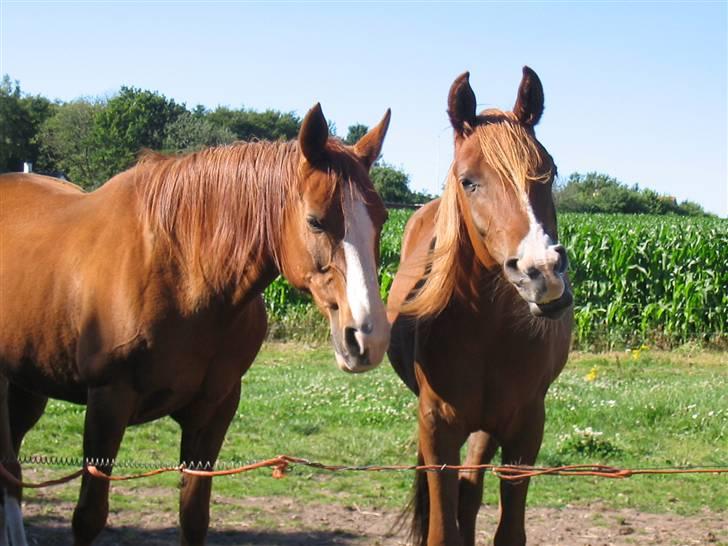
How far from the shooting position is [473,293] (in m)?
3.74

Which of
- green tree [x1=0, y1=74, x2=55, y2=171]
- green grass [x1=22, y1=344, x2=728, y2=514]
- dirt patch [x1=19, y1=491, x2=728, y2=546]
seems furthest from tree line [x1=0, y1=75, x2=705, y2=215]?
dirt patch [x1=19, y1=491, x2=728, y2=546]

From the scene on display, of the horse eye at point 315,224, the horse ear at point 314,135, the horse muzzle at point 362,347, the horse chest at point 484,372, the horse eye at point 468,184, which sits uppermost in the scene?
the horse ear at point 314,135

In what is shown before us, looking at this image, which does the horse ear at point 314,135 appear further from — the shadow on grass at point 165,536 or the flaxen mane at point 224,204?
the shadow on grass at point 165,536

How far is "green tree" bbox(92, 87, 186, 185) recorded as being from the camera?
1262 inches

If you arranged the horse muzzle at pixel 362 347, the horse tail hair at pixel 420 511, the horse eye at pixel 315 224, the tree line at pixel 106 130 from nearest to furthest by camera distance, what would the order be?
the horse muzzle at pixel 362 347
the horse eye at pixel 315 224
the horse tail hair at pixel 420 511
the tree line at pixel 106 130

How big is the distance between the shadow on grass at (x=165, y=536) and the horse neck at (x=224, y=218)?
1998 mm

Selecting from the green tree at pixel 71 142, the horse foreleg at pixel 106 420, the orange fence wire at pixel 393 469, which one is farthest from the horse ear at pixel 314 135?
the green tree at pixel 71 142

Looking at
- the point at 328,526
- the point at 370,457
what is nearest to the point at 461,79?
the point at 328,526

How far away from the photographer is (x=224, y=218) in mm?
3641

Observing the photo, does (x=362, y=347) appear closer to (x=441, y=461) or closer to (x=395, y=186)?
(x=441, y=461)

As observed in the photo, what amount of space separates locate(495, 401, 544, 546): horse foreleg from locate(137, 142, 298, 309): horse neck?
125 centimetres

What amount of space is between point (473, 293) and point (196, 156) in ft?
4.37

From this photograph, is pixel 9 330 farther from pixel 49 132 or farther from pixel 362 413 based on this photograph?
pixel 49 132

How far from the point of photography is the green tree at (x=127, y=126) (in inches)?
1262
